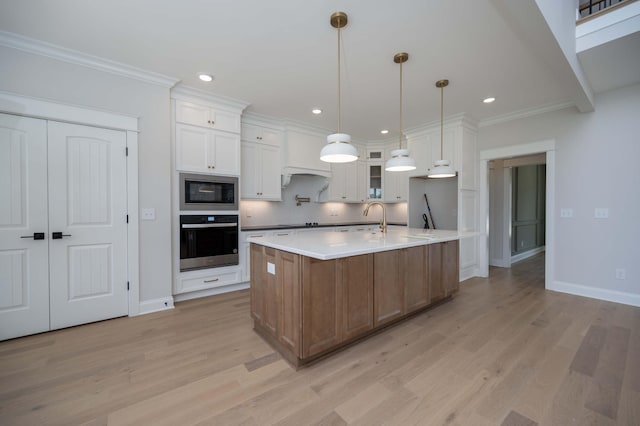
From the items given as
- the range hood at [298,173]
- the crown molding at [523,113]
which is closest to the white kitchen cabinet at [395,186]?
the range hood at [298,173]

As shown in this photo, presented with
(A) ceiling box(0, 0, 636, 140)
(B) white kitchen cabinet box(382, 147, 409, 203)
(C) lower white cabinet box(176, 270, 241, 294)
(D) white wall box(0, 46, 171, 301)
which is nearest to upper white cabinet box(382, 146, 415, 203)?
(B) white kitchen cabinet box(382, 147, 409, 203)

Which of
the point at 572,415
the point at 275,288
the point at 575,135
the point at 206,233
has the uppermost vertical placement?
the point at 575,135

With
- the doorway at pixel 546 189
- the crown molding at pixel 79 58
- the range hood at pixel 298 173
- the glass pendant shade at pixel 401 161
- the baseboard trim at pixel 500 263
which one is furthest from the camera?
the baseboard trim at pixel 500 263

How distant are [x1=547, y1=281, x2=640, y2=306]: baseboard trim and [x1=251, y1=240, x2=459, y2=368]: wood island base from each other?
237 cm

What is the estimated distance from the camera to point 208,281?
3.35 m

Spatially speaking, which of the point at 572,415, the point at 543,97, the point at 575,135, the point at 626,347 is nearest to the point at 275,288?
the point at 572,415

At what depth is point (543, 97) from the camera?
3.35 meters

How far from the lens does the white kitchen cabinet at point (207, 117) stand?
3145 millimetres

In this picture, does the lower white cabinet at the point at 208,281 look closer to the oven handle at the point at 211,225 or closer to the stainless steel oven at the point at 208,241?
the stainless steel oven at the point at 208,241

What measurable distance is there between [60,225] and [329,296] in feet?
8.83

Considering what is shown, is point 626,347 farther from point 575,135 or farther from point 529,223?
point 529,223

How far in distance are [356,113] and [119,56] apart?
295cm

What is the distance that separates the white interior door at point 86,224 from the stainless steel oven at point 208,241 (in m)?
0.61

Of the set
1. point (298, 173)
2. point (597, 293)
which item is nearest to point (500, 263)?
point (597, 293)
